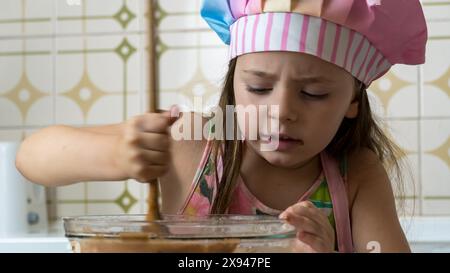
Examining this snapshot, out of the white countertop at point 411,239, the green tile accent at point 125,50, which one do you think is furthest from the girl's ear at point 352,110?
the green tile accent at point 125,50

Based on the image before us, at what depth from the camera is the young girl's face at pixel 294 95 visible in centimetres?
40

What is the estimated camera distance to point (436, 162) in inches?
29.5

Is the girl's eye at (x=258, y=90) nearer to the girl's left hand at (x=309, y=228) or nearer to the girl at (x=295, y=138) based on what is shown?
the girl at (x=295, y=138)

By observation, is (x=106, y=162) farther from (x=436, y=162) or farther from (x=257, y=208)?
(x=436, y=162)

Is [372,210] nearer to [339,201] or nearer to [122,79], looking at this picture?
[339,201]

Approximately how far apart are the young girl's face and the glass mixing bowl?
0.15m

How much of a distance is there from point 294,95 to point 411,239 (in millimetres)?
283

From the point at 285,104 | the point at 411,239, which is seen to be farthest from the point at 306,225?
the point at 411,239

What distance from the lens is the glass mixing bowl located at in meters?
0.25

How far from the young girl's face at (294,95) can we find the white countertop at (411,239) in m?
0.18

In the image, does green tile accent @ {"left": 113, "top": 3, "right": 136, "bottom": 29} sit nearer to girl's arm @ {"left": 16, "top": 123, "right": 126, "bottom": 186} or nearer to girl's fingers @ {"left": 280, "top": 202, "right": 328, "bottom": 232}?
girl's arm @ {"left": 16, "top": 123, "right": 126, "bottom": 186}

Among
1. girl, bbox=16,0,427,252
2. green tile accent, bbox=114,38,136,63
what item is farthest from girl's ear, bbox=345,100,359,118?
green tile accent, bbox=114,38,136,63
